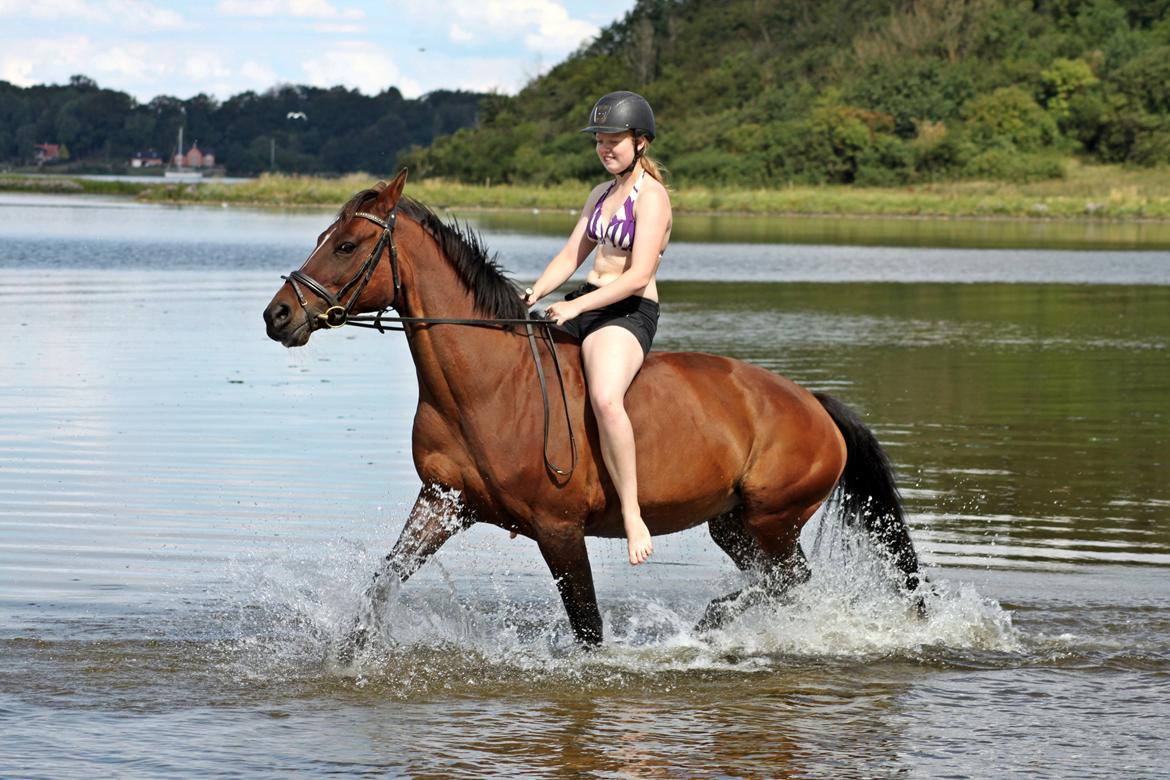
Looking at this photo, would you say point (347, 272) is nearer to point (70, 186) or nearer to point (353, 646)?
point (353, 646)

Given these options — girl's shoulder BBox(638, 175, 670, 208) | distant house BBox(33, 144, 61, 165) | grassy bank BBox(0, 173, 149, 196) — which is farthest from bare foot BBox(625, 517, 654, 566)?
distant house BBox(33, 144, 61, 165)

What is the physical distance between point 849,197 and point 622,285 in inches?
3029

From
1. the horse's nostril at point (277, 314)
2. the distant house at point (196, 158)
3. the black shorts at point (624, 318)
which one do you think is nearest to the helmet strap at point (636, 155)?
the black shorts at point (624, 318)

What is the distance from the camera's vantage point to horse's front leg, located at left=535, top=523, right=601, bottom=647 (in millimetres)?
7375

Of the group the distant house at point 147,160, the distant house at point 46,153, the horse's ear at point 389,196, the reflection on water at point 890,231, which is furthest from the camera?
the distant house at point 147,160

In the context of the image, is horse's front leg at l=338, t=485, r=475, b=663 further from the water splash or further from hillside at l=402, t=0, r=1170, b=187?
hillside at l=402, t=0, r=1170, b=187

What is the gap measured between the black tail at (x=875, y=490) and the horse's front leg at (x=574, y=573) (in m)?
1.71

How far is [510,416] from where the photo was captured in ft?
23.8

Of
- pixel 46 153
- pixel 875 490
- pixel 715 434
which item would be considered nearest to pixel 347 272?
pixel 715 434

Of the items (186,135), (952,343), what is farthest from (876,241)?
(186,135)

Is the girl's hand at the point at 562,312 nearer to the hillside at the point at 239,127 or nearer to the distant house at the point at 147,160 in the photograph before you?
the hillside at the point at 239,127

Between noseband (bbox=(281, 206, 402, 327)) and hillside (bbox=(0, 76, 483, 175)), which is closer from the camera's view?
noseband (bbox=(281, 206, 402, 327))

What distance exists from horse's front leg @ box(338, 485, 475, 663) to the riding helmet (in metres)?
1.76

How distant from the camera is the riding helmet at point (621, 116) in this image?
7.25 m
